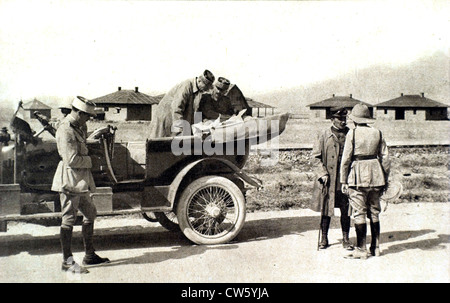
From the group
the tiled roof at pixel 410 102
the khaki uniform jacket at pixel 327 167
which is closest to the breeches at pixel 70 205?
the khaki uniform jacket at pixel 327 167

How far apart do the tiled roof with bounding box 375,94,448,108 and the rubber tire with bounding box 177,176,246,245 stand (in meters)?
21.8

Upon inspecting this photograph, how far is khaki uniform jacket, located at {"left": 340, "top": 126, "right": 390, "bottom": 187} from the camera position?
16.8 ft

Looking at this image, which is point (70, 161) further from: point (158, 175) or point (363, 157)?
point (363, 157)

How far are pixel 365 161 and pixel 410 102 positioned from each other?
79.4 ft

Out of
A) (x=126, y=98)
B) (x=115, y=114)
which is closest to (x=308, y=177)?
(x=126, y=98)

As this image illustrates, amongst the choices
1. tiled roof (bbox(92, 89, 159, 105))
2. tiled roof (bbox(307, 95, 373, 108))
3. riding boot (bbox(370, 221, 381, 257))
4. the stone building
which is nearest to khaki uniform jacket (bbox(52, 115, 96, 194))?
riding boot (bbox(370, 221, 381, 257))

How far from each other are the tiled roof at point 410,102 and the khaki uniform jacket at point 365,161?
21.4m

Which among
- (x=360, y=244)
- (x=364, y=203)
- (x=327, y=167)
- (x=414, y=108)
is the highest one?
(x=414, y=108)

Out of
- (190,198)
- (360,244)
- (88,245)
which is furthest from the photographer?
(190,198)

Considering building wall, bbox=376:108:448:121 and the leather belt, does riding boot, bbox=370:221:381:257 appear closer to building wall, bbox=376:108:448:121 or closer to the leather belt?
the leather belt

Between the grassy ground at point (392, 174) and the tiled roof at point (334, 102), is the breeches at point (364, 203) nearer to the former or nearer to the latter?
the grassy ground at point (392, 174)

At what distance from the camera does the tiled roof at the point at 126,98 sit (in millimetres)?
25172

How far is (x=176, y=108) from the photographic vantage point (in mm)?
5805

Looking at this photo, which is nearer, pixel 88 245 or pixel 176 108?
pixel 88 245
